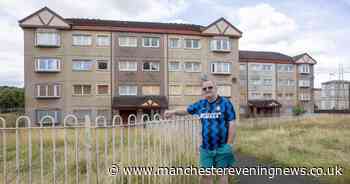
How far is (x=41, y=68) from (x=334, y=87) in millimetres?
69236

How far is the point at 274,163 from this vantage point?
7.48m

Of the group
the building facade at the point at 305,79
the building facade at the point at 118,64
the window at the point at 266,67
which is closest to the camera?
the building facade at the point at 118,64

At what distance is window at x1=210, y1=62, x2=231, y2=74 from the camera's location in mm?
33719

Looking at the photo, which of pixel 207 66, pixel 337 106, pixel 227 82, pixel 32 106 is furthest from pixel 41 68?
pixel 337 106

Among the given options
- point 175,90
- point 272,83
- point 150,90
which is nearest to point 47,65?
point 150,90

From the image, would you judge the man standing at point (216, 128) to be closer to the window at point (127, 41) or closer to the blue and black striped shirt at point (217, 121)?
the blue and black striped shirt at point (217, 121)

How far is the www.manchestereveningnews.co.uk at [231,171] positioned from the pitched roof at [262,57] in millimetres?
39093

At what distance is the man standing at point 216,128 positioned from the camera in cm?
396

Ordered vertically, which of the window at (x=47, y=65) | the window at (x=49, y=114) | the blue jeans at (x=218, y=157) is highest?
the window at (x=47, y=65)

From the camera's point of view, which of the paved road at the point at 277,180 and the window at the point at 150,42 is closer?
the paved road at the point at 277,180

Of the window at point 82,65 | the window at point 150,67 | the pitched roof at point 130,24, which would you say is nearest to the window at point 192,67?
the window at point 150,67

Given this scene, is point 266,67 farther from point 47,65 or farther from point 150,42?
point 47,65

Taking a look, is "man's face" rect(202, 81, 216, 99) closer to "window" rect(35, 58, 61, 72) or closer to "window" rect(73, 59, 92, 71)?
"window" rect(73, 59, 92, 71)

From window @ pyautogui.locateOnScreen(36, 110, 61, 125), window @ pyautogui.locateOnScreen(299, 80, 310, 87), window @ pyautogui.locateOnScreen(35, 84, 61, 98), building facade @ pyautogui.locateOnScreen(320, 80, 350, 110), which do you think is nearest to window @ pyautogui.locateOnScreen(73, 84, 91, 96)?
window @ pyautogui.locateOnScreen(35, 84, 61, 98)
